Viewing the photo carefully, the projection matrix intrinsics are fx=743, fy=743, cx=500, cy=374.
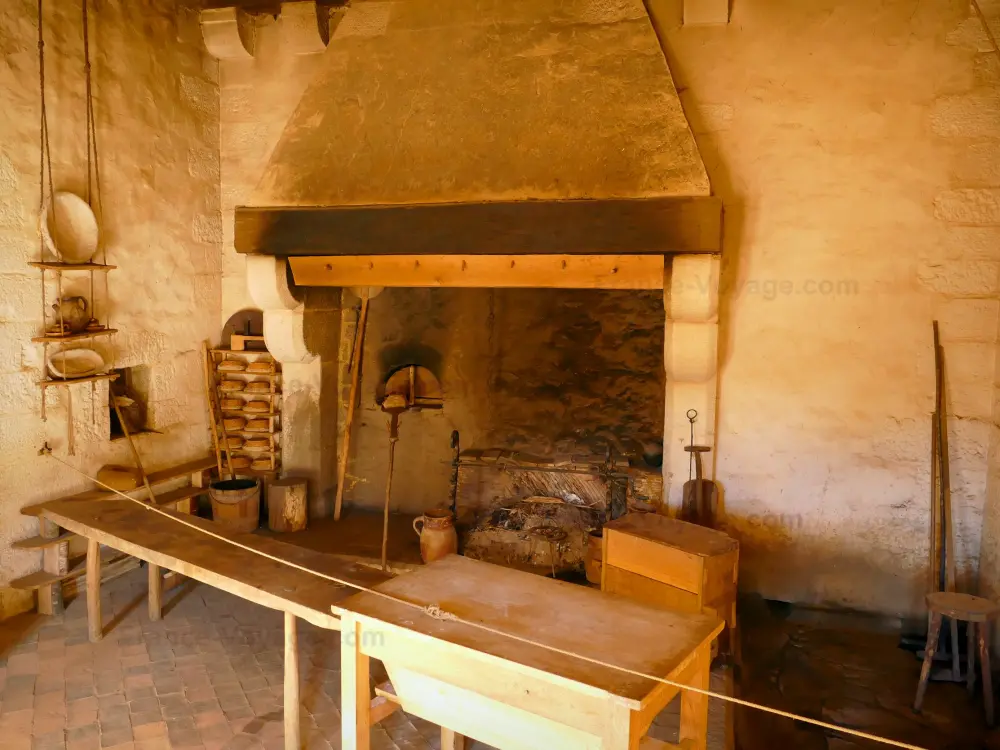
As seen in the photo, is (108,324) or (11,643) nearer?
(11,643)

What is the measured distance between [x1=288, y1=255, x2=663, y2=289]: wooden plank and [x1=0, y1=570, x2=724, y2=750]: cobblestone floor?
6.54 feet

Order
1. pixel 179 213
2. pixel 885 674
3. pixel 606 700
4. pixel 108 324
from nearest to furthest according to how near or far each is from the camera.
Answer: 1. pixel 606 700
2. pixel 885 674
3. pixel 108 324
4. pixel 179 213

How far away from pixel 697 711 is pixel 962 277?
9.25 ft

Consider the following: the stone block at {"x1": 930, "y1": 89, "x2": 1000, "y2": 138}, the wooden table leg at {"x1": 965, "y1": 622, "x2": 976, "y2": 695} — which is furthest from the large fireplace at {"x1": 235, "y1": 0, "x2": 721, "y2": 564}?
the wooden table leg at {"x1": 965, "y1": 622, "x2": 976, "y2": 695}

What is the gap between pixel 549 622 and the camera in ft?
7.93

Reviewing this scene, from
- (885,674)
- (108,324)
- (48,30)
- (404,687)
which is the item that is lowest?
(885,674)

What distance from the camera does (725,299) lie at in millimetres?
4227

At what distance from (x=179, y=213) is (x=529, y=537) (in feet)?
10.5

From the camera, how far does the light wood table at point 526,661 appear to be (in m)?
2.10

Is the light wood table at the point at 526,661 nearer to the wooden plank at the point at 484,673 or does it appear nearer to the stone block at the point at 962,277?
the wooden plank at the point at 484,673

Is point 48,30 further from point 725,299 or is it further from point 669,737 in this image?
point 669,737

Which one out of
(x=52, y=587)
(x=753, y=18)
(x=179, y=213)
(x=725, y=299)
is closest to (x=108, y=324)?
(x=179, y=213)

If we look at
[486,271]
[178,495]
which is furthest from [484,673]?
[178,495]

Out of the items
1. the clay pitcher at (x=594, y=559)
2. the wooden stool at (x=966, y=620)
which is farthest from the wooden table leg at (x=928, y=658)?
the clay pitcher at (x=594, y=559)
